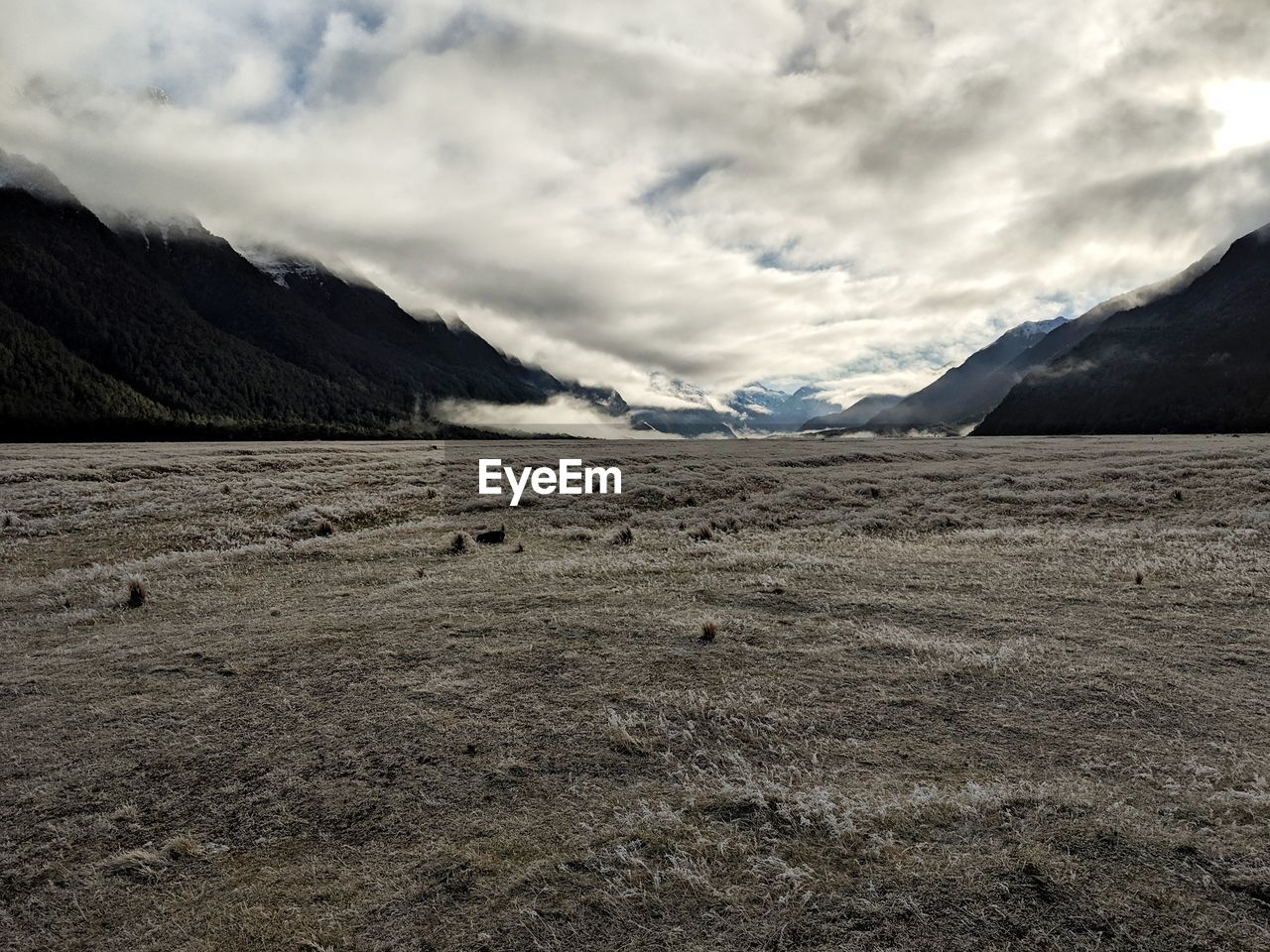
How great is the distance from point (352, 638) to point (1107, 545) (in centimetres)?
2288

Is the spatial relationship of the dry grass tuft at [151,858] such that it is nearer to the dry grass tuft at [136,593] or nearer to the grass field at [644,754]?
the grass field at [644,754]

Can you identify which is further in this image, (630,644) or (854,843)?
(630,644)

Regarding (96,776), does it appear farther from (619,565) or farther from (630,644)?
(619,565)

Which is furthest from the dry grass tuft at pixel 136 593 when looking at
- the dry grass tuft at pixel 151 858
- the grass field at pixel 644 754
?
the dry grass tuft at pixel 151 858

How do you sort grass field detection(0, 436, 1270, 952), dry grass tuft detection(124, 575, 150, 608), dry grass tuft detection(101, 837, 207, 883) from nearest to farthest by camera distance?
grass field detection(0, 436, 1270, 952) → dry grass tuft detection(101, 837, 207, 883) → dry grass tuft detection(124, 575, 150, 608)

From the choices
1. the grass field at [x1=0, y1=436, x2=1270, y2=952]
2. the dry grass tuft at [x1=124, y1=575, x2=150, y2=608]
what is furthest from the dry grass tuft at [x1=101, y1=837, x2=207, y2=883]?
the dry grass tuft at [x1=124, y1=575, x2=150, y2=608]

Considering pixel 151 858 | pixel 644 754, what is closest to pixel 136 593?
pixel 151 858

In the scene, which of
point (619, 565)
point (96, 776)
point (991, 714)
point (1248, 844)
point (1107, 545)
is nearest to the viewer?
point (1248, 844)

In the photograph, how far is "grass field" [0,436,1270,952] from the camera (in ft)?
17.9

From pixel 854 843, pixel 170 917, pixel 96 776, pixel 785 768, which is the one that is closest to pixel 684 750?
pixel 785 768

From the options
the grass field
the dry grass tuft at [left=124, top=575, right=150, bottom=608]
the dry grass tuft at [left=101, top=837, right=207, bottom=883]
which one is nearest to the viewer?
the grass field

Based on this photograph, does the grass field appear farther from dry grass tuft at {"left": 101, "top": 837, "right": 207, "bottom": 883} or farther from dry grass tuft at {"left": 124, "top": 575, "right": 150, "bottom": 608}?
dry grass tuft at {"left": 124, "top": 575, "right": 150, "bottom": 608}

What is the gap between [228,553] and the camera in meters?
21.1

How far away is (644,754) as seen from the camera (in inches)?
316
